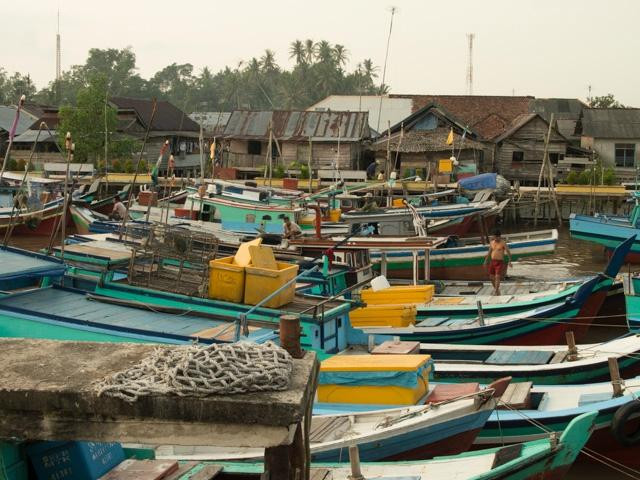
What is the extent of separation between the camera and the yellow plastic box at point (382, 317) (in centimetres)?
1554

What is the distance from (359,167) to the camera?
4575cm

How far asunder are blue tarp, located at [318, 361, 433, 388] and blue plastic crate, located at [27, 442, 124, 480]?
3.97 meters

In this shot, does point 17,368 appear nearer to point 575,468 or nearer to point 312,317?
point 312,317

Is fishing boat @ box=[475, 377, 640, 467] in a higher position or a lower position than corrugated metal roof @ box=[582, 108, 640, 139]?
lower

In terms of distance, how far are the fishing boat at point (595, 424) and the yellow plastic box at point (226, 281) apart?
4.61m

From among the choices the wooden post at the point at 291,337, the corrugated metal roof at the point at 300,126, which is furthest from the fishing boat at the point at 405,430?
the corrugated metal roof at the point at 300,126

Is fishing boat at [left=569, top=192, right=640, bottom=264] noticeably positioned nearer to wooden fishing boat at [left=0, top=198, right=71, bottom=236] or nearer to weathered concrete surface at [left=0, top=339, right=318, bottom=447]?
wooden fishing boat at [left=0, top=198, right=71, bottom=236]

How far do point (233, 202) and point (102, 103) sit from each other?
1888cm

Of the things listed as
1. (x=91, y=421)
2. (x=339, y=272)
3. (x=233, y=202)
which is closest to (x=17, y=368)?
(x=91, y=421)

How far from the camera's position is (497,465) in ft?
26.8

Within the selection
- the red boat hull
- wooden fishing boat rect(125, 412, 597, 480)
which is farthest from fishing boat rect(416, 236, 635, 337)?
wooden fishing boat rect(125, 412, 597, 480)

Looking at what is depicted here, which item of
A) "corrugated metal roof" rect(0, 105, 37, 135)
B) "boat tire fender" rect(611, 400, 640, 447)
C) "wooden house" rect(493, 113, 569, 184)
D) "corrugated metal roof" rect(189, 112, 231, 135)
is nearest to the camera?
"boat tire fender" rect(611, 400, 640, 447)

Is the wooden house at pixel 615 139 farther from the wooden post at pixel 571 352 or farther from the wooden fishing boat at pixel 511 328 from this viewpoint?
Result: the wooden post at pixel 571 352

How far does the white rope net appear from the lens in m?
4.92
